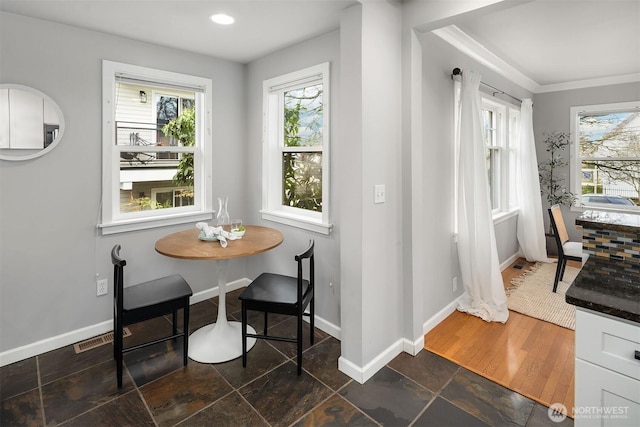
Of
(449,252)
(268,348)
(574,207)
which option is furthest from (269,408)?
(574,207)

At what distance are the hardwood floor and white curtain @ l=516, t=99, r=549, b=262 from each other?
186 cm

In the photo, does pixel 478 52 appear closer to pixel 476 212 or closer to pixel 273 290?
pixel 476 212

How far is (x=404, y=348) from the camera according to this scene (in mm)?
2428

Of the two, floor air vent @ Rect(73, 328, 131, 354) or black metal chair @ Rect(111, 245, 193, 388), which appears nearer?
black metal chair @ Rect(111, 245, 193, 388)

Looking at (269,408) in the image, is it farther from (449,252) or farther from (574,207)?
(574,207)

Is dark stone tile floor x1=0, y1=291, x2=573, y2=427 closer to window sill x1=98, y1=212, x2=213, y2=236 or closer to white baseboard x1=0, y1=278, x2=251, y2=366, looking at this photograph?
white baseboard x1=0, y1=278, x2=251, y2=366

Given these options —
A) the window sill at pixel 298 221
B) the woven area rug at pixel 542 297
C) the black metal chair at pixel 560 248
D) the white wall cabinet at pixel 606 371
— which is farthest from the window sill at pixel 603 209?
the white wall cabinet at pixel 606 371

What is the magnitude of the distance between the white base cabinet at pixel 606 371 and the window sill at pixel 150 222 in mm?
2942

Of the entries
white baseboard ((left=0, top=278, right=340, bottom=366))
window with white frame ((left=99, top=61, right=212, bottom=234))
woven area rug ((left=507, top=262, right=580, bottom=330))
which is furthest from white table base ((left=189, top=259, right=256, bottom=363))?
woven area rug ((left=507, top=262, right=580, bottom=330))

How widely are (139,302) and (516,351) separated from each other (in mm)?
2679

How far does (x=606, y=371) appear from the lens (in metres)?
1.16

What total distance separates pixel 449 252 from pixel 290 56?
7.42 feet

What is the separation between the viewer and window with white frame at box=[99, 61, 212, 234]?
104 inches

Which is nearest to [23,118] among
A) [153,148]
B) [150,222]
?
[153,148]
